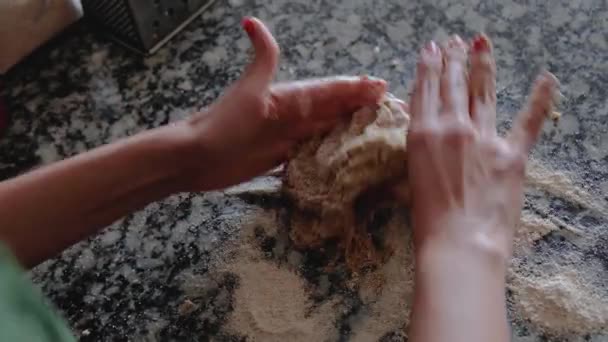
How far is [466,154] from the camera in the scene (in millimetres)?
814

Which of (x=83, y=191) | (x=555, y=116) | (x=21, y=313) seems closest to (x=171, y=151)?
(x=83, y=191)

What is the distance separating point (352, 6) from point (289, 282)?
0.51 metres

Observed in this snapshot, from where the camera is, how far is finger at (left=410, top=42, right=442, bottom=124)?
2.78 ft

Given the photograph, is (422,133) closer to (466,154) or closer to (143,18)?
(466,154)

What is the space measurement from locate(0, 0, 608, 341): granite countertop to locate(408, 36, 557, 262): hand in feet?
0.48

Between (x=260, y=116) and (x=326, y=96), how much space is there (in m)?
0.09

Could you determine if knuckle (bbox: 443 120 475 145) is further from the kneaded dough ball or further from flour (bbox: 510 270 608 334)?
flour (bbox: 510 270 608 334)

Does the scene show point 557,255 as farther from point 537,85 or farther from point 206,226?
point 206,226

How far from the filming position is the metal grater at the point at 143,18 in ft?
3.57

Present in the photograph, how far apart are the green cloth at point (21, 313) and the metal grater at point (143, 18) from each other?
581 mm

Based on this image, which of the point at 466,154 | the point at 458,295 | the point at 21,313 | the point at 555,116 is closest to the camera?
the point at 21,313

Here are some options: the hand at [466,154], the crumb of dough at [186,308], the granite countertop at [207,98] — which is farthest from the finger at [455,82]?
the crumb of dough at [186,308]

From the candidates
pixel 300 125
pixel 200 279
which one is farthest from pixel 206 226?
pixel 300 125

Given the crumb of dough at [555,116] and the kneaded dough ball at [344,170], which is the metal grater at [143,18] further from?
the crumb of dough at [555,116]
